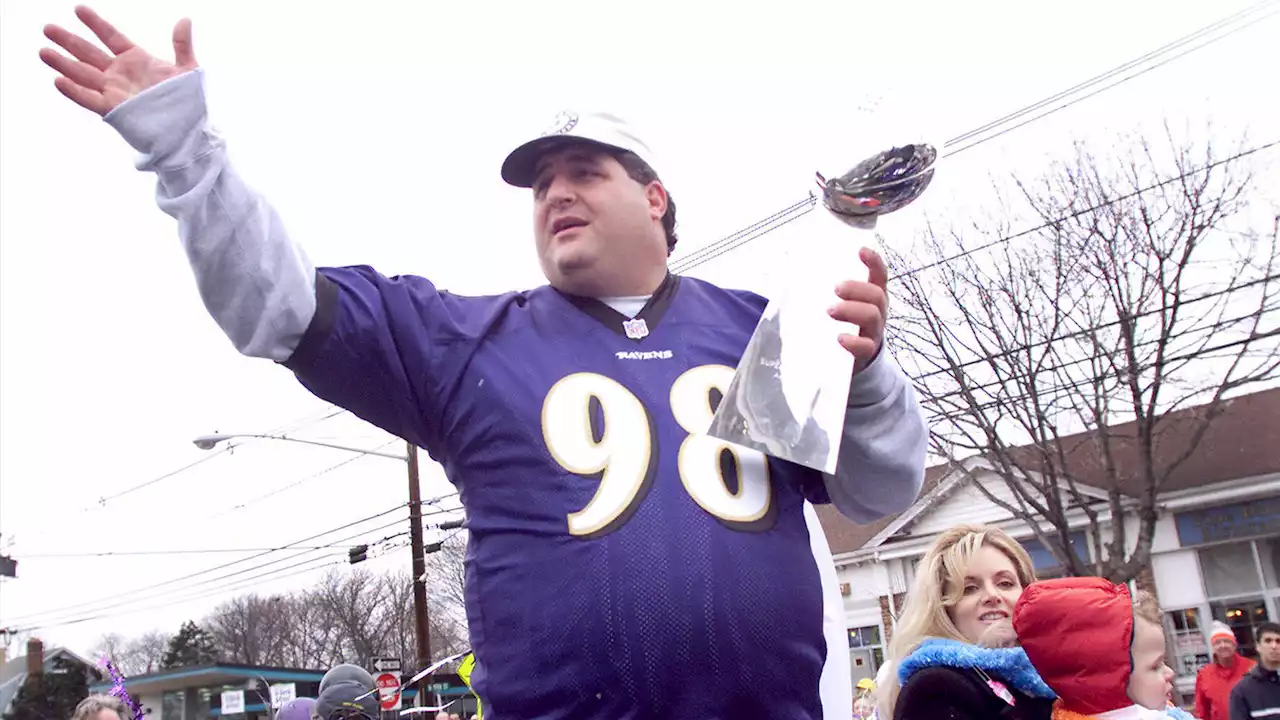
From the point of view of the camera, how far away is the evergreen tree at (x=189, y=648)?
2249 inches

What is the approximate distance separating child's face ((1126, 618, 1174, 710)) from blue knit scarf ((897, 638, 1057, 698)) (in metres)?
0.22

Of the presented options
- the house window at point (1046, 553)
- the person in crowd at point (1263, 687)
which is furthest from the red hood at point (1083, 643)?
the house window at point (1046, 553)

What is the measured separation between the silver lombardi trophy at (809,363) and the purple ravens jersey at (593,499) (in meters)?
0.10

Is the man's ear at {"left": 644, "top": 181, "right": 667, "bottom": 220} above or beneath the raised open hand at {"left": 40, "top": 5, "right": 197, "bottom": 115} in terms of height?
beneath

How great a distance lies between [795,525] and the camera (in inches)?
72.8

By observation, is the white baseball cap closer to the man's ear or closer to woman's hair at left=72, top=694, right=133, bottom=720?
the man's ear

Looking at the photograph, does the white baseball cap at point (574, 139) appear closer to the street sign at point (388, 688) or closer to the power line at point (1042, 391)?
the power line at point (1042, 391)

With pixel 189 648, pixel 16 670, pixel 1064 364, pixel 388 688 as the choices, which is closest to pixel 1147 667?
pixel 1064 364

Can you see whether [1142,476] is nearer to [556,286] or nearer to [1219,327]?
[1219,327]

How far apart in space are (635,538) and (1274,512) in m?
18.5

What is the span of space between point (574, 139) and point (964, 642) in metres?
2.05

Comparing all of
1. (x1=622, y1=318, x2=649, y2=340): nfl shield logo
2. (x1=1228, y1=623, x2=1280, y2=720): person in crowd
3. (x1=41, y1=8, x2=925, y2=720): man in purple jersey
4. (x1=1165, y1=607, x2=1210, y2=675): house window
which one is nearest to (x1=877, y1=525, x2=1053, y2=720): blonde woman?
(x1=41, y1=8, x2=925, y2=720): man in purple jersey

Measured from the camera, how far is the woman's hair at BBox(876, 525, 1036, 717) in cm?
331

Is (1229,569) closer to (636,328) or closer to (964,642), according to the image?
(964,642)
